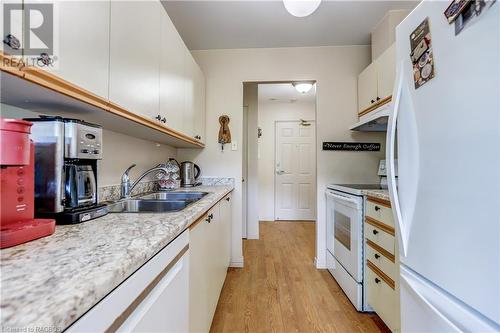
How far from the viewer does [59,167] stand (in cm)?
85

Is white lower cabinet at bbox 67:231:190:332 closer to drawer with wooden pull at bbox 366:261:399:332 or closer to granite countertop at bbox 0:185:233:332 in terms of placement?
granite countertop at bbox 0:185:233:332

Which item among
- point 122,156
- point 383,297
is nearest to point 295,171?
point 383,297

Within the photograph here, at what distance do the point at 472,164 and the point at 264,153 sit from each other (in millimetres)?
4328

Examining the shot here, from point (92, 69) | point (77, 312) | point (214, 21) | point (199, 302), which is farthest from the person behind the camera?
point (214, 21)

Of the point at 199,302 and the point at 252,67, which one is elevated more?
the point at 252,67

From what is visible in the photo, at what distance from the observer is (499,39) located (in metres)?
0.59

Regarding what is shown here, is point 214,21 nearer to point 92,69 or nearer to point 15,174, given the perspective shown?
point 92,69

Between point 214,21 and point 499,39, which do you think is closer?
point 499,39

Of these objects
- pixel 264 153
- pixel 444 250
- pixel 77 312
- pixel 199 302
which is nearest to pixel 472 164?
pixel 444 250

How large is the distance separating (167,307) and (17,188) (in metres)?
0.57

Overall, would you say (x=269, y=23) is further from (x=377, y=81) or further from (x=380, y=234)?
(x=380, y=234)

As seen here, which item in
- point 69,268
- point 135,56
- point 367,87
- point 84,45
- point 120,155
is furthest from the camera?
point 367,87

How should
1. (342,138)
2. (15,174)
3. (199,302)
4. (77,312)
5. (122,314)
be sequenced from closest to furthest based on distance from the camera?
(77,312), (122,314), (15,174), (199,302), (342,138)

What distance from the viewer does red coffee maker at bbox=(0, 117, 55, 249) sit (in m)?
0.59
